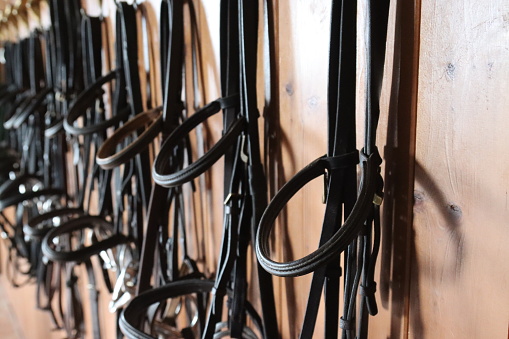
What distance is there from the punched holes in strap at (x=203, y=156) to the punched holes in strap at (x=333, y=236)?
0.17 m

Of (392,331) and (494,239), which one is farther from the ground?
(494,239)

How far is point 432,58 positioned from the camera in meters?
0.48

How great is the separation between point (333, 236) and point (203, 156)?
265 millimetres

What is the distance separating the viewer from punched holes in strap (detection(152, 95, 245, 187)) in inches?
26.8

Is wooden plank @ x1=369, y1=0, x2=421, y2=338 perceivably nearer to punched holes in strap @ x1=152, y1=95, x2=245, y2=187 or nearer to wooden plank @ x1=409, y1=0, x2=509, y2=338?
wooden plank @ x1=409, y1=0, x2=509, y2=338

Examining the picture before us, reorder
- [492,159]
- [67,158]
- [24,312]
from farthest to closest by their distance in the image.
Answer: [24,312] < [67,158] < [492,159]

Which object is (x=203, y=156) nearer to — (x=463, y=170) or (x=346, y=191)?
(x=346, y=191)

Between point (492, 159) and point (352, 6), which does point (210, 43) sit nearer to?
point (352, 6)

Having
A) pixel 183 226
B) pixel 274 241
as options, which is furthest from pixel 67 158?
pixel 274 241

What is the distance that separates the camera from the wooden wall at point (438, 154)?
1.45ft

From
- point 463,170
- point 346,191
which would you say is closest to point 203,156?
point 346,191

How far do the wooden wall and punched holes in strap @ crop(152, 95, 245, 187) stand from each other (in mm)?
106

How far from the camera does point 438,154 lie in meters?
0.49

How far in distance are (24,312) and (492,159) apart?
2.62 metres
